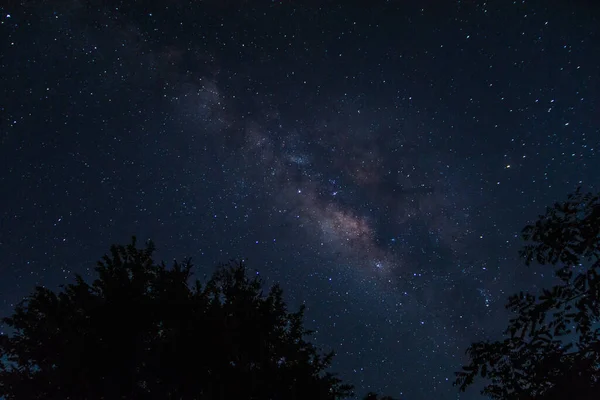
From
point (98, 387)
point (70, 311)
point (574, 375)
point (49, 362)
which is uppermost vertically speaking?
point (70, 311)

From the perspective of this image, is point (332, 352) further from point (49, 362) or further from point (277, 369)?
point (49, 362)

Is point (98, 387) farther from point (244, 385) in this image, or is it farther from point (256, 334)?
point (256, 334)

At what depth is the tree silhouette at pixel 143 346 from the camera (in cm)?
890

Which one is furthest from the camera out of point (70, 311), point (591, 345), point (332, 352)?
point (332, 352)

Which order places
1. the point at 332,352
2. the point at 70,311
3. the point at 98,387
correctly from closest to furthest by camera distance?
the point at 98,387 → the point at 70,311 → the point at 332,352

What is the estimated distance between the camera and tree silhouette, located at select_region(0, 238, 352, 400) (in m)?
8.90

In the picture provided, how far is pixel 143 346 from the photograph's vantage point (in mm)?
9312

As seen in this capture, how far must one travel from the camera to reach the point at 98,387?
877 centimetres

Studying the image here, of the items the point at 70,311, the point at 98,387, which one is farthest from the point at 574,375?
the point at 70,311

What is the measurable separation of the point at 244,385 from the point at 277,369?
1.41 meters

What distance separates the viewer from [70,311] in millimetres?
9469

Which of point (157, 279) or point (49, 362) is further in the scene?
point (157, 279)

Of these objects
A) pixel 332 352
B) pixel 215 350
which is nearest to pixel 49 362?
pixel 215 350

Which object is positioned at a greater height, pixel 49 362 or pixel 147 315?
pixel 147 315
